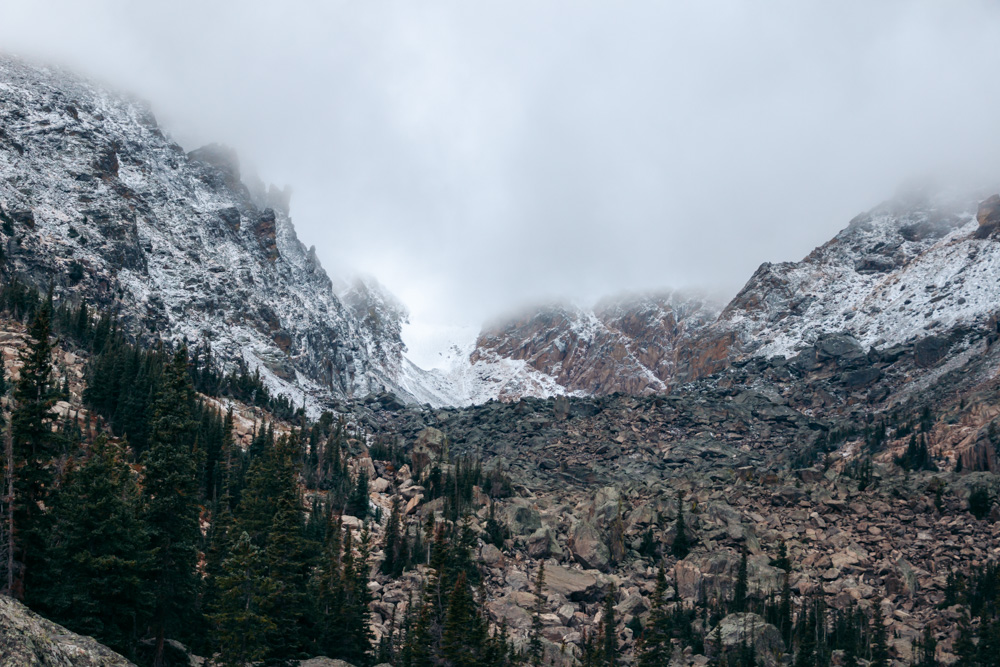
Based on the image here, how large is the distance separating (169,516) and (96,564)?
6.51 m

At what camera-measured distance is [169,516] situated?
49406 mm

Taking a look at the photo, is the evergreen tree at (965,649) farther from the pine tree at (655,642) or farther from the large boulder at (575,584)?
the large boulder at (575,584)

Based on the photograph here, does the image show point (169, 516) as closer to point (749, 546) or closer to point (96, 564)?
point (96, 564)

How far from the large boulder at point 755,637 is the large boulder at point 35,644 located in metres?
78.4

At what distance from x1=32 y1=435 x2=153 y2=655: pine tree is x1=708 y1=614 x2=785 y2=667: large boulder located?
69451mm

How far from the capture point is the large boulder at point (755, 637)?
314ft

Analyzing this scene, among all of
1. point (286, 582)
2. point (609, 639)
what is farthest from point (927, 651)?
point (286, 582)

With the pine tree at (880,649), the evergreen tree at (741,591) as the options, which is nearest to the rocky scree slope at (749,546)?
the evergreen tree at (741,591)

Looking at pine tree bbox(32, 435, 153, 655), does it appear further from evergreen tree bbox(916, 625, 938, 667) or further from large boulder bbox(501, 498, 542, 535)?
large boulder bbox(501, 498, 542, 535)

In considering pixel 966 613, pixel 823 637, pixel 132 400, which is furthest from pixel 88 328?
pixel 966 613

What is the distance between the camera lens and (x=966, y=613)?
99.7m

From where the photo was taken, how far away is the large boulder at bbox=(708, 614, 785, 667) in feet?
314

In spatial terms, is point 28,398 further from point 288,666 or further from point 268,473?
point 268,473

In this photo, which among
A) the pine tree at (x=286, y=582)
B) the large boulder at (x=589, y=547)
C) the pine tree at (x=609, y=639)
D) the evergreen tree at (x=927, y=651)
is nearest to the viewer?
the pine tree at (x=286, y=582)
